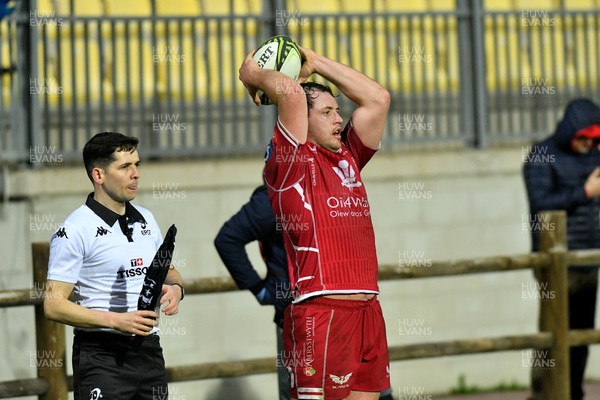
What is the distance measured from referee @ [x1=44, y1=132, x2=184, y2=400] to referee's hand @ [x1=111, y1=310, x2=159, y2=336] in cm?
5

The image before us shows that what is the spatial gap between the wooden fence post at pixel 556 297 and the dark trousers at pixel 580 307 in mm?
366

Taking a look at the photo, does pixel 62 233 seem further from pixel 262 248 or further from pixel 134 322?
pixel 262 248

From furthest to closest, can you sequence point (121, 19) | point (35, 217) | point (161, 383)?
point (121, 19) → point (35, 217) → point (161, 383)

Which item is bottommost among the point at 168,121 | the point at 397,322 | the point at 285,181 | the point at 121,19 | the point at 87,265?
the point at 397,322

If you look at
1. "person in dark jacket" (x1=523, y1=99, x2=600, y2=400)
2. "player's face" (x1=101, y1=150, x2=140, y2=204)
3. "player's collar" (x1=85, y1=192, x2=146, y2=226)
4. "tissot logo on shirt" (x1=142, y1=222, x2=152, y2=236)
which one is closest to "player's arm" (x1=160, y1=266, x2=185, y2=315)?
"tissot logo on shirt" (x1=142, y1=222, x2=152, y2=236)

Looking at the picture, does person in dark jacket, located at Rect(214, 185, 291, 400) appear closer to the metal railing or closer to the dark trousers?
the dark trousers

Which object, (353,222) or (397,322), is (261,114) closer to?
(397,322)

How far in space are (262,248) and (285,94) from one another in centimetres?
161

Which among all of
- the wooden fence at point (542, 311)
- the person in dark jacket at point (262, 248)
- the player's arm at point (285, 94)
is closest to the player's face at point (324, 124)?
the player's arm at point (285, 94)

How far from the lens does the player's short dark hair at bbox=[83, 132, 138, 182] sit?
222 inches

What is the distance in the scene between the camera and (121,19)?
9430 millimetres

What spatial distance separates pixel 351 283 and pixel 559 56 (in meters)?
5.74

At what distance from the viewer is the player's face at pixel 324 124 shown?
5.70 m

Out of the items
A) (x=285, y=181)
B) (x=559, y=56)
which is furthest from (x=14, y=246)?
(x=559, y=56)
